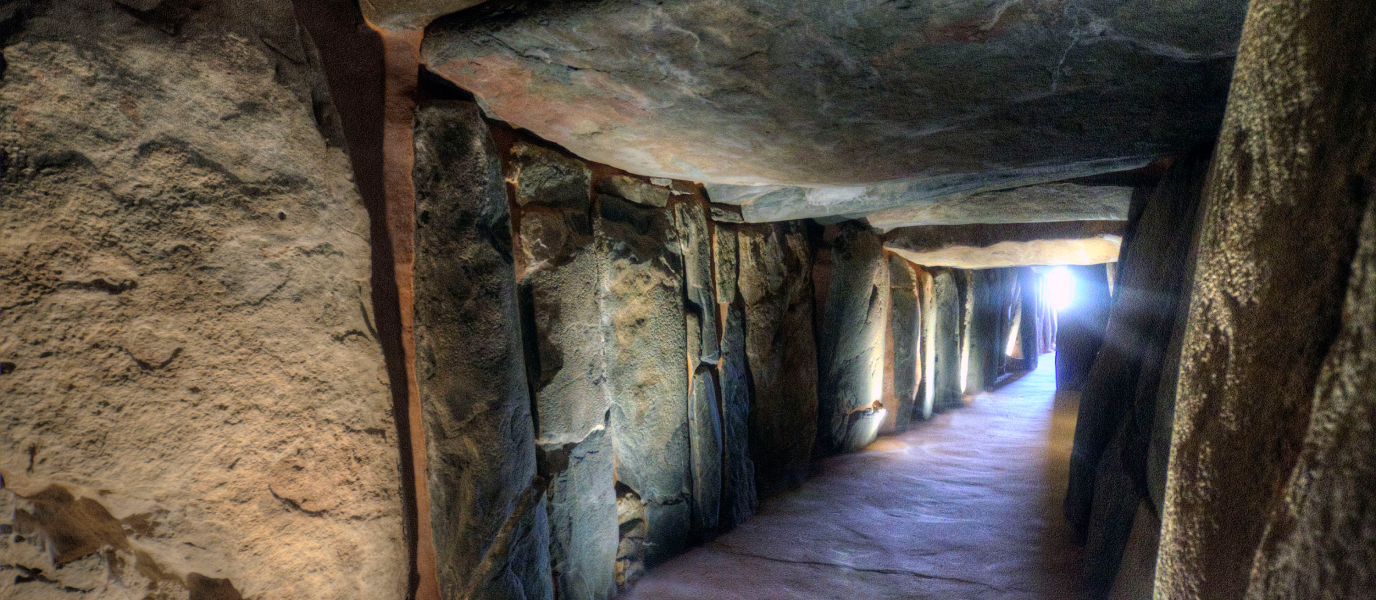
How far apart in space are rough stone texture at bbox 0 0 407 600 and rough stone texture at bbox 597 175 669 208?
4.07 ft

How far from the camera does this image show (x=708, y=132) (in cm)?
226

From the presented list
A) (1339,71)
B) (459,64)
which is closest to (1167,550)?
(1339,71)

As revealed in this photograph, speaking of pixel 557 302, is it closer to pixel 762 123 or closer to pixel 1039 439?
pixel 762 123

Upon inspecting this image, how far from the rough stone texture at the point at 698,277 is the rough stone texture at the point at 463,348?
1.47 meters

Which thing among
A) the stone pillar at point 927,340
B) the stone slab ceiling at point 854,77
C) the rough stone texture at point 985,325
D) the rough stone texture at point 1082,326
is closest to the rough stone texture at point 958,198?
the stone slab ceiling at point 854,77

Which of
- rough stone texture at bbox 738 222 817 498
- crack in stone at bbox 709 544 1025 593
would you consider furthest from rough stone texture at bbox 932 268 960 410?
crack in stone at bbox 709 544 1025 593

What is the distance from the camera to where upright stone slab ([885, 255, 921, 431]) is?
20.2ft

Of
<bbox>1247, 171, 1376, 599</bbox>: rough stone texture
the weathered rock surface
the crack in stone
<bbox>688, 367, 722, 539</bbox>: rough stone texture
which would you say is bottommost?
the crack in stone

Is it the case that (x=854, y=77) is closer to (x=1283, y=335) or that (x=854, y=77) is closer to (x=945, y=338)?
(x=1283, y=335)

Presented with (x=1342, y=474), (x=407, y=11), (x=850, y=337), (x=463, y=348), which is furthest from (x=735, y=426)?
(x=1342, y=474)

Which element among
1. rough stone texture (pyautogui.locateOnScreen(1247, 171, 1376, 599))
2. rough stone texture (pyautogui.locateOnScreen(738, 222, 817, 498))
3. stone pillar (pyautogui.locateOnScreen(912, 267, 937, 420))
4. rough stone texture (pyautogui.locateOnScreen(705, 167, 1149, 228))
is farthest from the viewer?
stone pillar (pyautogui.locateOnScreen(912, 267, 937, 420))

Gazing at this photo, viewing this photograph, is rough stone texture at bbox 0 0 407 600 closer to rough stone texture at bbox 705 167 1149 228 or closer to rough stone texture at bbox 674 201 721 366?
rough stone texture at bbox 674 201 721 366

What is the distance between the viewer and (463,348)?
199cm

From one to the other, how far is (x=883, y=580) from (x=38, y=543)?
2.99 meters
